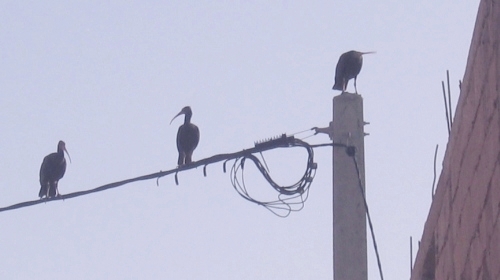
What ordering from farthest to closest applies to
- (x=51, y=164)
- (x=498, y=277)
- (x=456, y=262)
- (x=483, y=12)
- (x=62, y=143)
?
(x=62, y=143) → (x=51, y=164) → (x=456, y=262) → (x=483, y=12) → (x=498, y=277)

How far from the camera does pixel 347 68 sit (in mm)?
9664

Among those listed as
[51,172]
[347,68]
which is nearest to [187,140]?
[51,172]

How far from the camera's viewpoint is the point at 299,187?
7410mm

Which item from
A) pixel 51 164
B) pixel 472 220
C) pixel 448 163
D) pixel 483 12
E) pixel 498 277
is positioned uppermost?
pixel 51 164

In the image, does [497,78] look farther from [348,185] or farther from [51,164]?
[51,164]

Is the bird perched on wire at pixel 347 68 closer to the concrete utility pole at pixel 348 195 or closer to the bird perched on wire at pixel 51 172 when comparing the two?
the concrete utility pole at pixel 348 195

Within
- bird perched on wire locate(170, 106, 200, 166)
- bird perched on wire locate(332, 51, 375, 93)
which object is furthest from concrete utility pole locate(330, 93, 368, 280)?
bird perched on wire locate(170, 106, 200, 166)

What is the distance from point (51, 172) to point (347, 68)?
5.77m

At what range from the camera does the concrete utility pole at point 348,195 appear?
20.0ft

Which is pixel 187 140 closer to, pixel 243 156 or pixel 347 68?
pixel 347 68

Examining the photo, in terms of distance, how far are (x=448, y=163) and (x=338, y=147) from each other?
1984mm

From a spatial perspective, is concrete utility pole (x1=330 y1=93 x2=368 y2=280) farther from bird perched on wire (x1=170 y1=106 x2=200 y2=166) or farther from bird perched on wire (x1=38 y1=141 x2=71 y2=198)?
bird perched on wire (x1=38 y1=141 x2=71 y2=198)

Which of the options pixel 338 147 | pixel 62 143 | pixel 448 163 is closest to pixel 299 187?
pixel 338 147

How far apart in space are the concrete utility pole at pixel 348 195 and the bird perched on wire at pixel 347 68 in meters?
2.83
